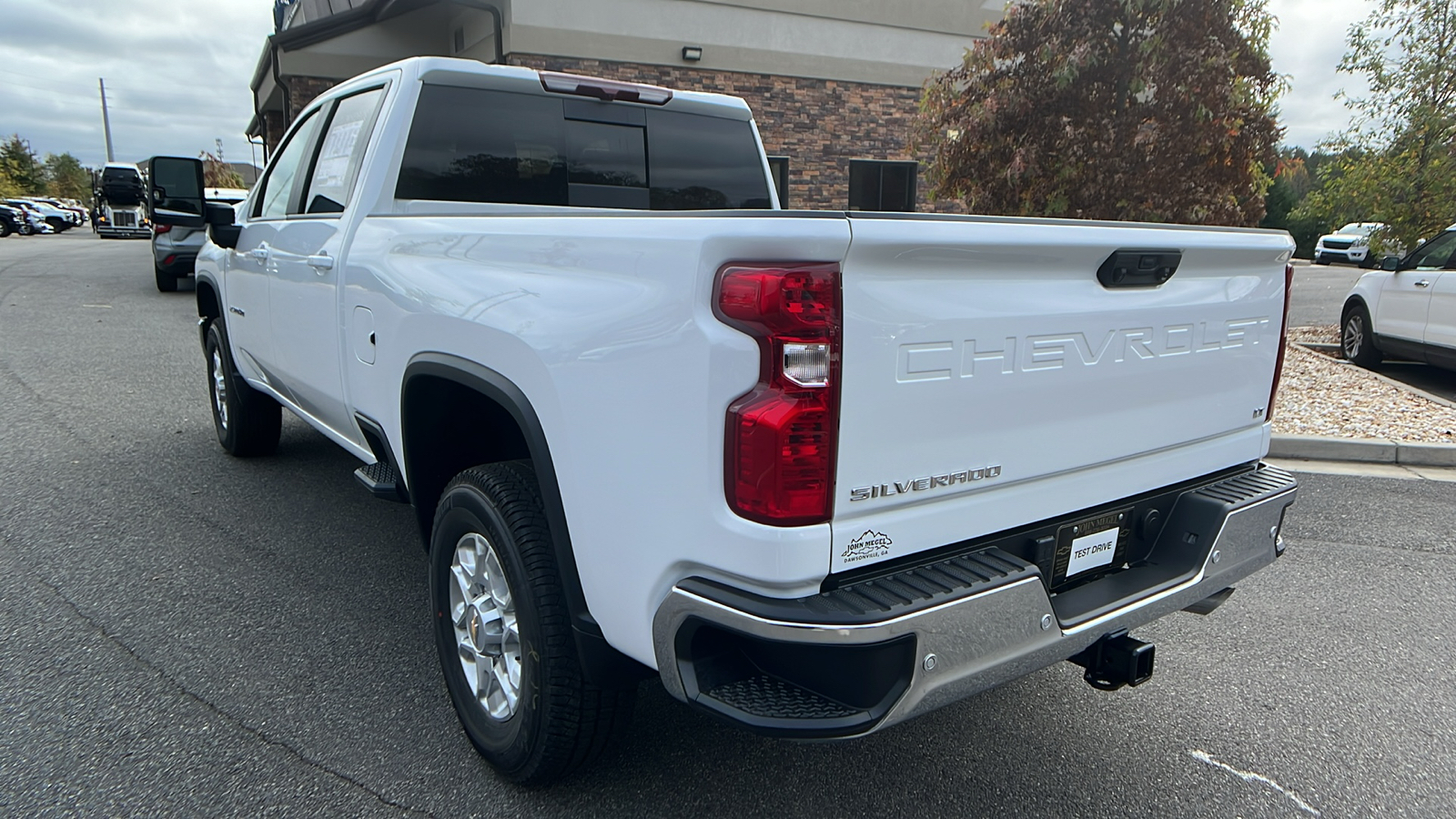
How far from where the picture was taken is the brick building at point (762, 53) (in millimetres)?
15297

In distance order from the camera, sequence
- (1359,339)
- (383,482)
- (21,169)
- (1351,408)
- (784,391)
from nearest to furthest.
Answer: (784,391) → (383,482) → (1351,408) → (1359,339) → (21,169)

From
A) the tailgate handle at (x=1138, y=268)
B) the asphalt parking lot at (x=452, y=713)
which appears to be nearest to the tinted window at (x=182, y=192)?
the asphalt parking lot at (x=452, y=713)

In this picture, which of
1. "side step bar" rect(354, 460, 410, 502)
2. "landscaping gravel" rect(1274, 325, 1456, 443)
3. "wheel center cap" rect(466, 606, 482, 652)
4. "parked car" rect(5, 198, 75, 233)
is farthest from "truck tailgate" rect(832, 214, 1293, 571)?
"parked car" rect(5, 198, 75, 233)

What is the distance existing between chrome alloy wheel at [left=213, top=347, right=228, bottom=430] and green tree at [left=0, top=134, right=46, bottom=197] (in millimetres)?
72976

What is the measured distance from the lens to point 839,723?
1.91m

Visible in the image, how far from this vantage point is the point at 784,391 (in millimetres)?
1826

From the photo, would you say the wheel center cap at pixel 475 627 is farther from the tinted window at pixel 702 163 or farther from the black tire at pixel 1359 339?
the black tire at pixel 1359 339

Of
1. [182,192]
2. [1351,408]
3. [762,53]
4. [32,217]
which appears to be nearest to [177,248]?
[762,53]

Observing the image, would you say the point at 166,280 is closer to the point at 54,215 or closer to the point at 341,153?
the point at 341,153

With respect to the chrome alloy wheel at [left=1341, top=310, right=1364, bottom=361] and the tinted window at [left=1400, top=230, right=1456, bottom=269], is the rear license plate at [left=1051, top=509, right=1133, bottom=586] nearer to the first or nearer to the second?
the tinted window at [left=1400, top=230, right=1456, bottom=269]

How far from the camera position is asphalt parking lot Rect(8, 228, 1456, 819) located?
8.61 feet

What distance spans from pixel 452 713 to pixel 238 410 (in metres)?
3.28

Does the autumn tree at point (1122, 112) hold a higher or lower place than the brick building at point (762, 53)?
lower

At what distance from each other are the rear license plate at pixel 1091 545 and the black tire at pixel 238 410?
175 inches
